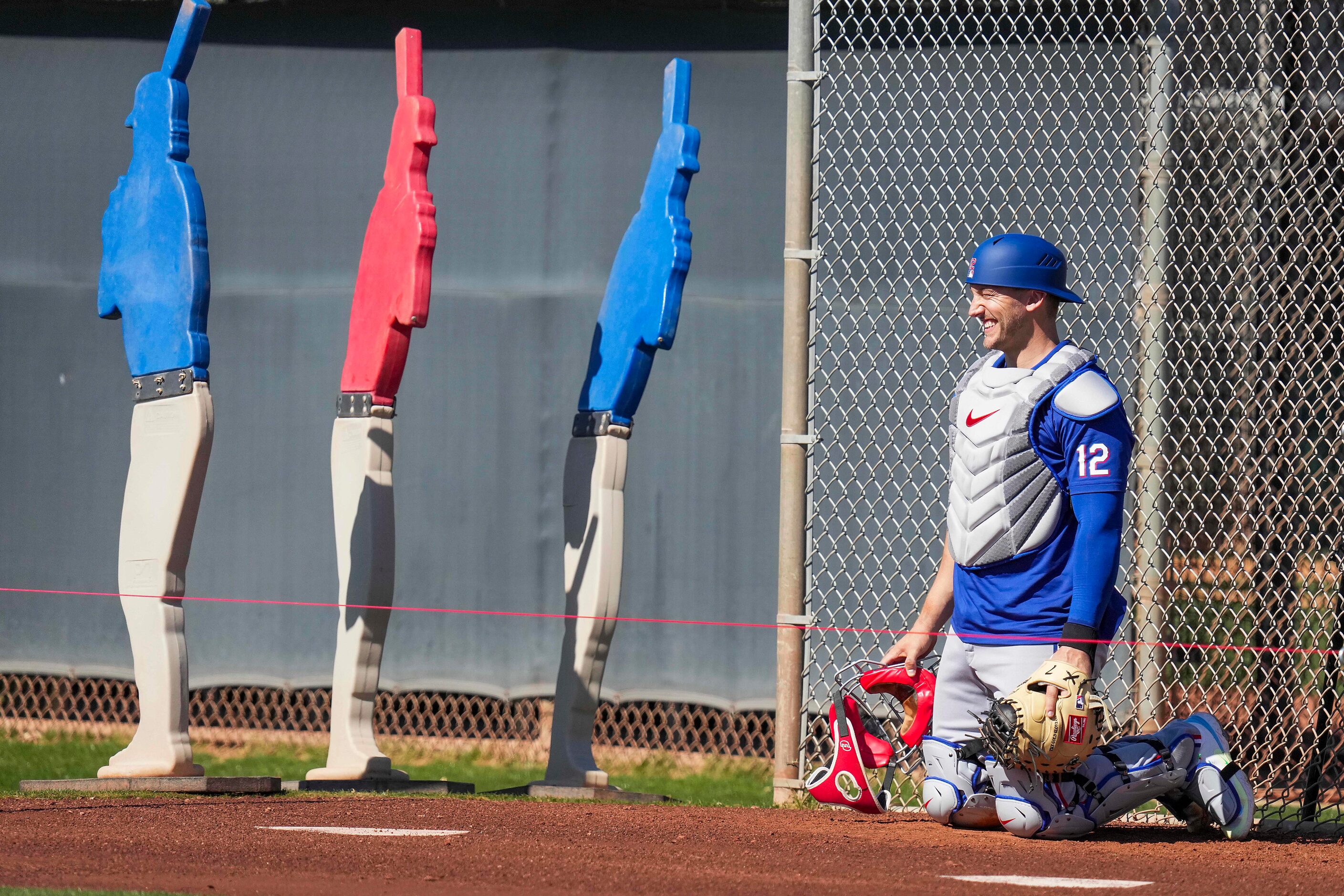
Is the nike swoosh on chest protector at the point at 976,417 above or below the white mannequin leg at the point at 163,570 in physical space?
above

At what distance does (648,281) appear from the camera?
6.18 m

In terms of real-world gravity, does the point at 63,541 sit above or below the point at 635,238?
below

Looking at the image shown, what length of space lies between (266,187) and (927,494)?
352 cm

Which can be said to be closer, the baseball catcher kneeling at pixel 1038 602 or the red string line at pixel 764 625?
the baseball catcher kneeling at pixel 1038 602

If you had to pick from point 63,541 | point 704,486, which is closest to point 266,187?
point 63,541

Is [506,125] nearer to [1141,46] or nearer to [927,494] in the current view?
[927,494]

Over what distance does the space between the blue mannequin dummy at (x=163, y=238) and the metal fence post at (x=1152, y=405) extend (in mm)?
3091

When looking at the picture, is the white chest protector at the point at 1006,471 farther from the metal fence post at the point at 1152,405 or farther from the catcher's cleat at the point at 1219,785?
the metal fence post at the point at 1152,405

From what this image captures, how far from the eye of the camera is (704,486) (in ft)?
26.8

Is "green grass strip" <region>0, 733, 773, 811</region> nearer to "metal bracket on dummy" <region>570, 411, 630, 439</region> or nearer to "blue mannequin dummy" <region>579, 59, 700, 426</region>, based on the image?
"metal bracket on dummy" <region>570, 411, 630, 439</region>

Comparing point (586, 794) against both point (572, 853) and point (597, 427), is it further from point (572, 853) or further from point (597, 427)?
point (572, 853)

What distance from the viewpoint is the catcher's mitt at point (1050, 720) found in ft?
14.6

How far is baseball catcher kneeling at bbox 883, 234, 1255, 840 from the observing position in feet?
14.8

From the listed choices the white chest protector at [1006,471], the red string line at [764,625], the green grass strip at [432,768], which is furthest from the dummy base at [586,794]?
the white chest protector at [1006,471]
